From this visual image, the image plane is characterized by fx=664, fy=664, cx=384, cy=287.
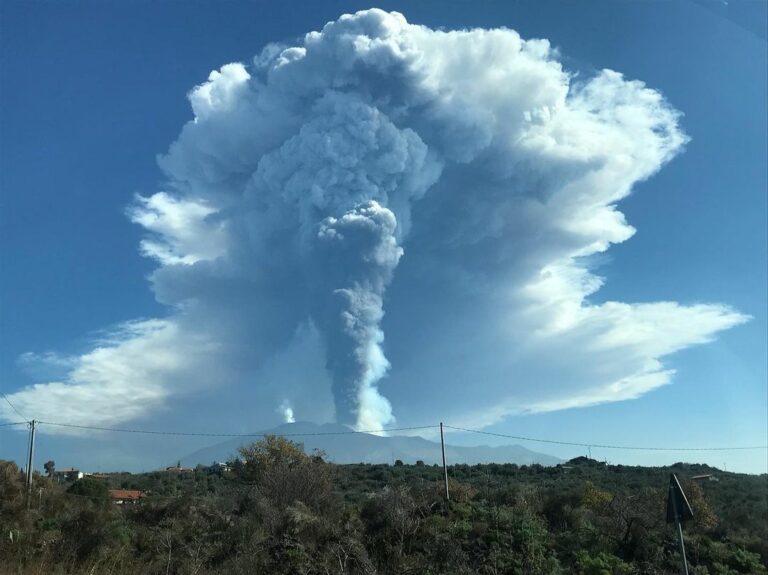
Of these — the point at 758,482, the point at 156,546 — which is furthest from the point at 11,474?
the point at 758,482

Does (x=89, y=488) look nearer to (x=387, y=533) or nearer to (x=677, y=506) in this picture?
(x=387, y=533)

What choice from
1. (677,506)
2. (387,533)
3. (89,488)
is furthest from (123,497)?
(677,506)

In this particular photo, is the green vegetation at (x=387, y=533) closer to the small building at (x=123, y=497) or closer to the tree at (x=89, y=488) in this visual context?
the small building at (x=123, y=497)

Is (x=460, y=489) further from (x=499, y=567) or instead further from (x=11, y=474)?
(x=11, y=474)

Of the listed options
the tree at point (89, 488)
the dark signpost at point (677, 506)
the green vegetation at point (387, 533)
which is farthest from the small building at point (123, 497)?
the dark signpost at point (677, 506)

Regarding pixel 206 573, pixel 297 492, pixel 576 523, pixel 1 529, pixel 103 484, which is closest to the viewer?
pixel 206 573

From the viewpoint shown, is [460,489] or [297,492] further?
[460,489]

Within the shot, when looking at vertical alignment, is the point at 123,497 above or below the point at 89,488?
below

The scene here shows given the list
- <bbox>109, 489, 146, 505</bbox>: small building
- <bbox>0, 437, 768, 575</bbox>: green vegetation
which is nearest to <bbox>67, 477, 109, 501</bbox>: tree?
<bbox>109, 489, 146, 505</bbox>: small building
